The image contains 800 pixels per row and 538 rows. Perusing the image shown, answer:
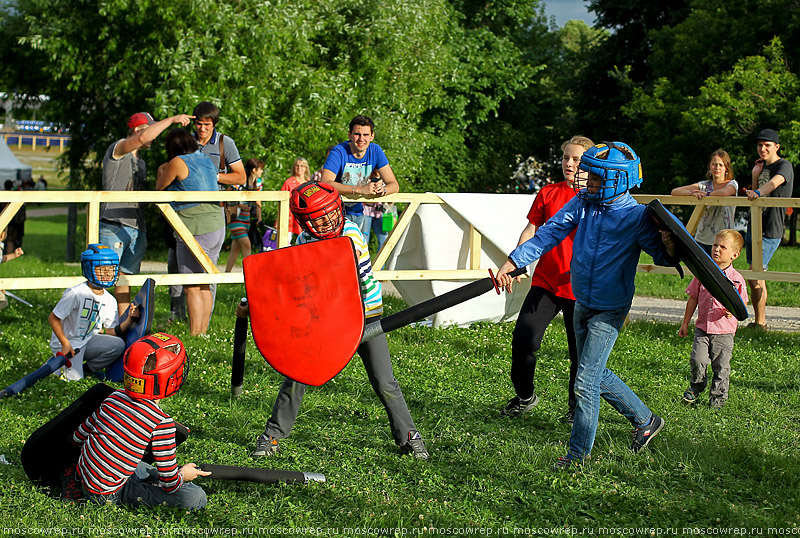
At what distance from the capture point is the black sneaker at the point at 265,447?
4.79 m

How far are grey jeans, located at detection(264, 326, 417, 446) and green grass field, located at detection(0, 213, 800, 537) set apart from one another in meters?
0.17

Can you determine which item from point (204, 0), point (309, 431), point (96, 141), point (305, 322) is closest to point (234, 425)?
point (309, 431)

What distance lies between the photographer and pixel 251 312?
425cm

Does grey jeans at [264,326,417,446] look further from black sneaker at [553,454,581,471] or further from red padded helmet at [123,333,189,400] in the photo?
red padded helmet at [123,333,189,400]

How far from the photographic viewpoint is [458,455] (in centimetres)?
487

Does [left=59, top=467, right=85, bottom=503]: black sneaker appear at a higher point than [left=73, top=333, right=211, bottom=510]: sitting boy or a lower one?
lower

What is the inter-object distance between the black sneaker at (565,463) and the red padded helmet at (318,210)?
1.78 metres

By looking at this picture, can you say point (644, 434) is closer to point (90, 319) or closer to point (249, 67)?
point (90, 319)

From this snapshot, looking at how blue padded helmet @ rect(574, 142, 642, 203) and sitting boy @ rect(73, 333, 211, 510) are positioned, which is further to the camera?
blue padded helmet @ rect(574, 142, 642, 203)

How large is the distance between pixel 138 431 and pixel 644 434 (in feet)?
9.32

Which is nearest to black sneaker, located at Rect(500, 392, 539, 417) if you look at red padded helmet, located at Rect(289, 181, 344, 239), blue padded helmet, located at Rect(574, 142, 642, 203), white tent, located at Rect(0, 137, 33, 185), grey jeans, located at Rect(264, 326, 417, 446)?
grey jeans, located at Rect(264, 326, 417, 446)

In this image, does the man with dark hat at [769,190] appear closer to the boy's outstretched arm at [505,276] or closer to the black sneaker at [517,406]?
the black sneaker at [517,406]

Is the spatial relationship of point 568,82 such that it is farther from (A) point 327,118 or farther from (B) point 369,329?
(B) point 369,329

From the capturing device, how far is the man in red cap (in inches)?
286
